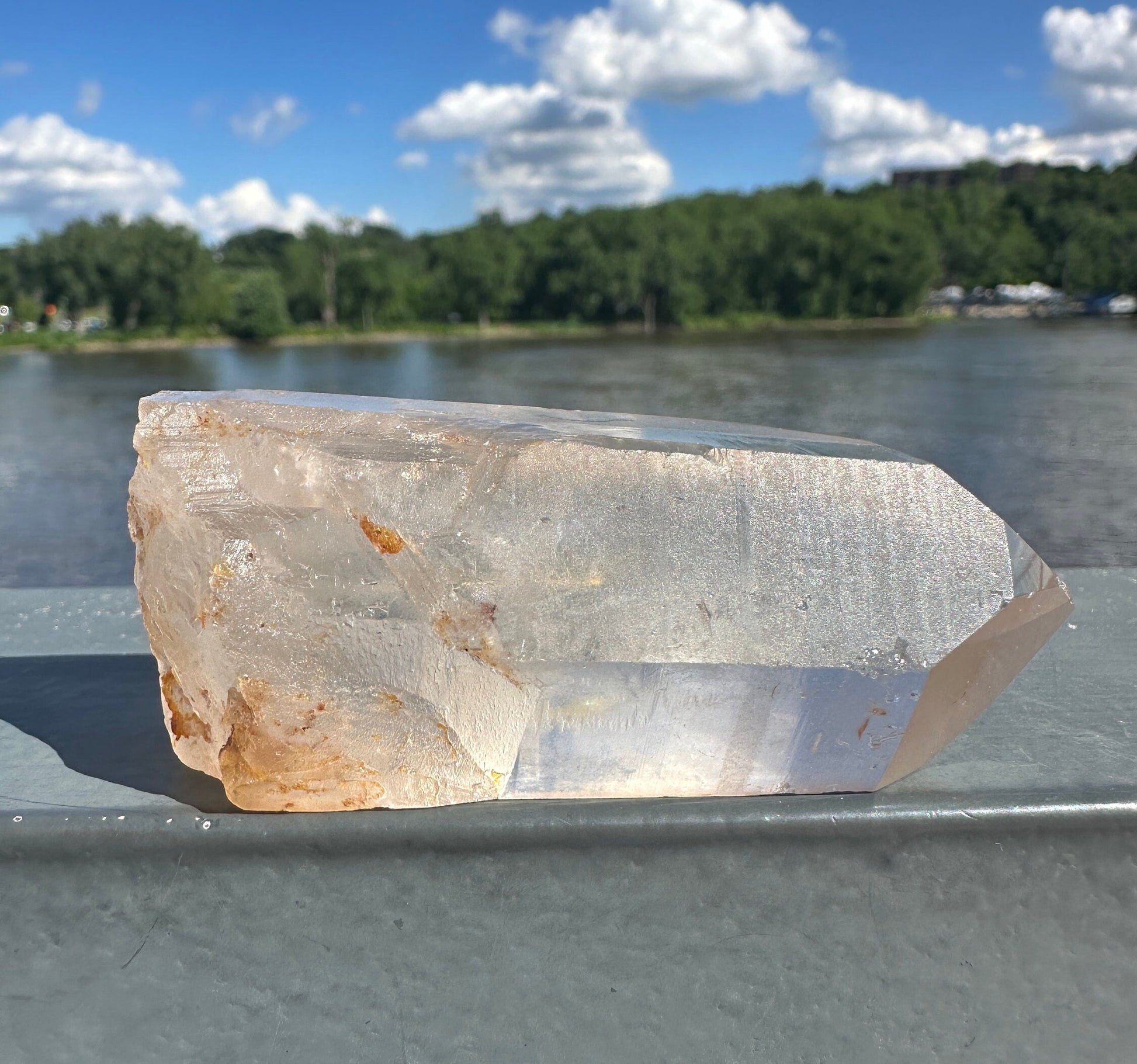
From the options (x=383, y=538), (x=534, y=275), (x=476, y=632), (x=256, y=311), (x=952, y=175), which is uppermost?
(x=952, y=175)

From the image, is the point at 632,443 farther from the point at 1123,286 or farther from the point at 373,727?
the point at 1123,286

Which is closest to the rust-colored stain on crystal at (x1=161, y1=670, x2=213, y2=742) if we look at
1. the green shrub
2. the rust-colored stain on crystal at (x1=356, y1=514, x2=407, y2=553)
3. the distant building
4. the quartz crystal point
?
the quartz crystal point

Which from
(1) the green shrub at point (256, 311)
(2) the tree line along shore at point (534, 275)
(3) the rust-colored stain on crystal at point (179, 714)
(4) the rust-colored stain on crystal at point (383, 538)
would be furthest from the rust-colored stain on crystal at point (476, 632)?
(1) the green shrub at point (256, 311)

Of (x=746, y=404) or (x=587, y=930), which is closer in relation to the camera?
(x=587, y=930)

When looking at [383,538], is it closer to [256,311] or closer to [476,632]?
[476,632]

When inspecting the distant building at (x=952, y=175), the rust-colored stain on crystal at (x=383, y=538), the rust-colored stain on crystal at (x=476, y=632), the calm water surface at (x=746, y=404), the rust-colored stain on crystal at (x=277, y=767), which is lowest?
the calm water surface at (x=746, y=404)

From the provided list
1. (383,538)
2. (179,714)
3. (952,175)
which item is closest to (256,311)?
(179,714)

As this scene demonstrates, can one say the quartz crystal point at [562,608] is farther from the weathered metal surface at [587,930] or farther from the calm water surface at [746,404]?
the calm water surface at [746,404]

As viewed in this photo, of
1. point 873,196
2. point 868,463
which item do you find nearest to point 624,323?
point 873,196
